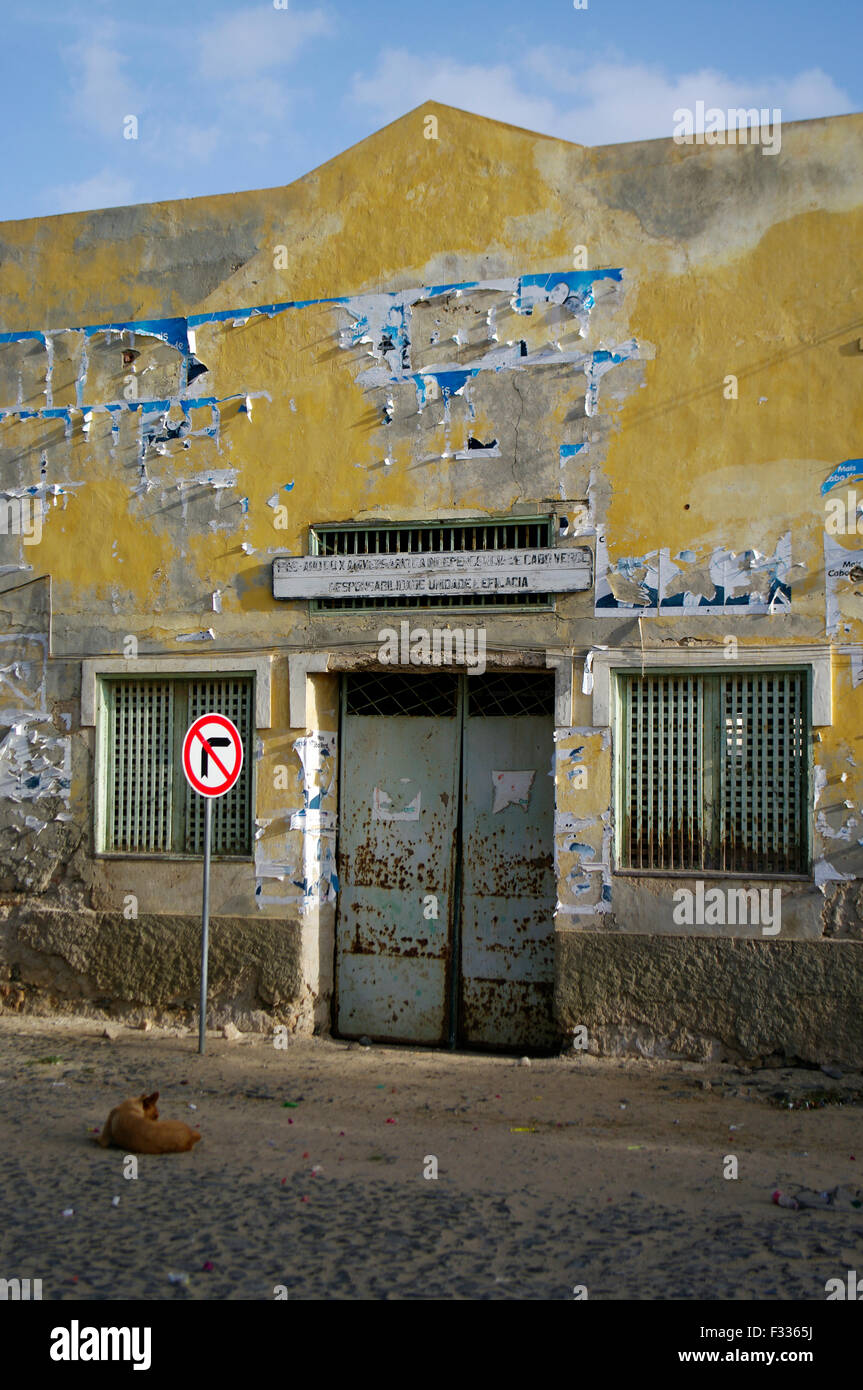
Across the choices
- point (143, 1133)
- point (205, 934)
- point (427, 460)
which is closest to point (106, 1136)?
point (143, 1133)

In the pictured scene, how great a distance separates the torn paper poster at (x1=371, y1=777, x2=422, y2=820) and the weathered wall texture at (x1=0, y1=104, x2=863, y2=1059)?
0.34 m

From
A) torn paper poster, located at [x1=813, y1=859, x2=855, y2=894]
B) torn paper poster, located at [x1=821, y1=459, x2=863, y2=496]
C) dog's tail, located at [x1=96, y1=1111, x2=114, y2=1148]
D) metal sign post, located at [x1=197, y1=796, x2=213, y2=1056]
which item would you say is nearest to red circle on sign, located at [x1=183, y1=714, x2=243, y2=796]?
metal sign post, located at [x1=197, y1=796, x2=213, y2=1056]

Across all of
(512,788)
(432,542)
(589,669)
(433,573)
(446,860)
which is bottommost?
(446,860)

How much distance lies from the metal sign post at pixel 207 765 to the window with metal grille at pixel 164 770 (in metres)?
0.81

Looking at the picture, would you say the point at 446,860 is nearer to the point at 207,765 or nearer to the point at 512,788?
the point at 512,788

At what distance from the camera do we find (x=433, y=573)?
8.15m

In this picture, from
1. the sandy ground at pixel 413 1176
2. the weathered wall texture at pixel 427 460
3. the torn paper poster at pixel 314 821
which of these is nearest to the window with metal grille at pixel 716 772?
the weathered wall texture at pixel 427 460

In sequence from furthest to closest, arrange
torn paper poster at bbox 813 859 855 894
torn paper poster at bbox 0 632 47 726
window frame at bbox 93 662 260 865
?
torn paper poster at bbox 0 632 47 726, window frame at bbox 93 662 260 865, torn paper poster at bbox 813 859 855 894

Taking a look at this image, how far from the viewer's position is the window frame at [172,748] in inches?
336

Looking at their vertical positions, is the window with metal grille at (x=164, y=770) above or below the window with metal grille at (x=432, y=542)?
below

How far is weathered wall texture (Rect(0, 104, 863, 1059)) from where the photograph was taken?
24.8 feet

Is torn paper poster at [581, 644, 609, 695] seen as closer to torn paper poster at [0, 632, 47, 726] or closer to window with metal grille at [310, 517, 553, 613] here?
window with metal grille at [310, 517, 553, 613]

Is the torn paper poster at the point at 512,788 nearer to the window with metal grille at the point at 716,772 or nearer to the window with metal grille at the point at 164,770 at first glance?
the window with metal grille at the point at 716,772

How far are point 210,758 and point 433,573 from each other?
6.54 feet
